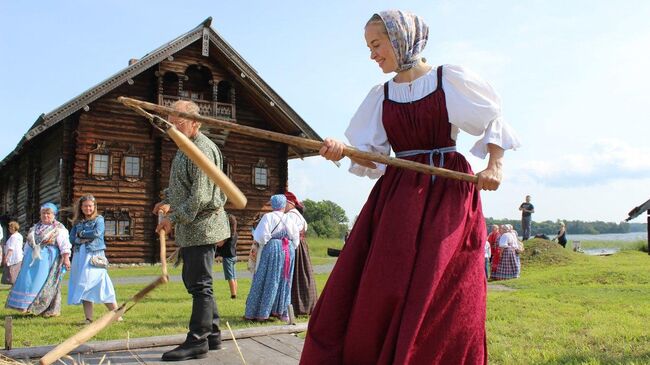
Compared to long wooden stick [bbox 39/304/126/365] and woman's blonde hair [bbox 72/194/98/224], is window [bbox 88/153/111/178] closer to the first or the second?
woman's blonde hair [bbox 72/194/98/224]

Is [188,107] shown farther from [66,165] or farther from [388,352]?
[66,165]

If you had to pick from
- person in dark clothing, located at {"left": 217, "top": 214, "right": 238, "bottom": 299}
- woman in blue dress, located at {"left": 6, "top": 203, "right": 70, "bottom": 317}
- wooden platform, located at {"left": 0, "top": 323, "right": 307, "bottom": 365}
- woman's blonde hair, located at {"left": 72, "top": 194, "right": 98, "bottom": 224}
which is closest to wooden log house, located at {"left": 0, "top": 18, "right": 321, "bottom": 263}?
person in dark clothing, located at {"left": 217, "top": 214, "right": 238, "bottom": 299}

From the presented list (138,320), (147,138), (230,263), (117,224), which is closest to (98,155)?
(147,138)

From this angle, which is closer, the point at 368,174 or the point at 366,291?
the point at 366,291

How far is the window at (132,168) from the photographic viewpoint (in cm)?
1988

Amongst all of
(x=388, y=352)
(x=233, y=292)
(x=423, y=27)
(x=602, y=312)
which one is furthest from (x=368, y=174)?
(x=233, y=292)

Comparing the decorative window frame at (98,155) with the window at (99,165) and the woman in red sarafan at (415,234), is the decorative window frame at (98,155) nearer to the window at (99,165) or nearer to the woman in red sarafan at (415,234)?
the window at (99,165)

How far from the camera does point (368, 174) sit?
340 cm

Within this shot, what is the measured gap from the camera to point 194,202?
441 cm

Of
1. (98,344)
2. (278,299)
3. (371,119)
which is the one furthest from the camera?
(278,299)

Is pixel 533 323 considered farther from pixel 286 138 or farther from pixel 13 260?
pixel 13 260

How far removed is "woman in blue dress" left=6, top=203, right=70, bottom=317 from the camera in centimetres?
798

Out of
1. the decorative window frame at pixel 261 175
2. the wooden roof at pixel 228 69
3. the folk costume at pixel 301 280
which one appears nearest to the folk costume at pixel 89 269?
the folk costume at pixel 301 280

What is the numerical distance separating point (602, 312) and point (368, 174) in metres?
5.72
